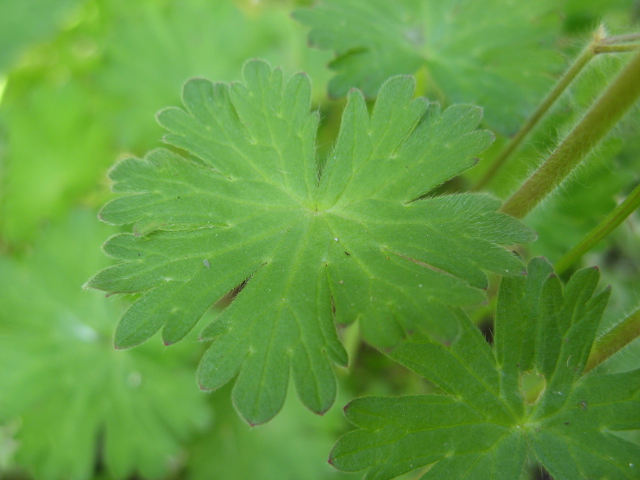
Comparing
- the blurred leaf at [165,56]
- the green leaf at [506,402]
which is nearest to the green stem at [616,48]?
the green leaf at [506,402]

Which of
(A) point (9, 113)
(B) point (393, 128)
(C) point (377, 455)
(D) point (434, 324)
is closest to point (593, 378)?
(D) point (434, 324)

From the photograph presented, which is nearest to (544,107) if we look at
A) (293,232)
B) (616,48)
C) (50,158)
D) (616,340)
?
(616,48)

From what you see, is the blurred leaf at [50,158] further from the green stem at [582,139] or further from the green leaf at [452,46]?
the green stem at [582,139]

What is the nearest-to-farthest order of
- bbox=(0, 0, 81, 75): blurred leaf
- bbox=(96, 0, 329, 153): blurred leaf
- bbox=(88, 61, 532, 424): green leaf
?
bbox=(88, 61, 532, 424): green leaf → bbox=(96, 0, 329, 153): blurred leaf → bbox=(0, 0, 81, 75): blurred leaf

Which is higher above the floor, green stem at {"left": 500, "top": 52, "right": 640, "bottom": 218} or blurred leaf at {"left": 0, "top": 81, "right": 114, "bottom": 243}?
green stem at {"left": 500, "top": 52, "right": 640, "bottom": 218}

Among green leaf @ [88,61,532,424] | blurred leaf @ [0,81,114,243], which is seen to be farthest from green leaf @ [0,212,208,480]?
green leaf @ [88,61,532,424]

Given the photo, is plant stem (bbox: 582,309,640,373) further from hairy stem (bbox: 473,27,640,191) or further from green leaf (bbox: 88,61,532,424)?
hairy stem (bbox: 473,27,640,191)

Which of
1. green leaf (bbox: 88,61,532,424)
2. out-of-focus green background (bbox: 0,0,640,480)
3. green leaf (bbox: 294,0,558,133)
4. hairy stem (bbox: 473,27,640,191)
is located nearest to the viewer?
green leaf (bbox: 88,61,532,424)
